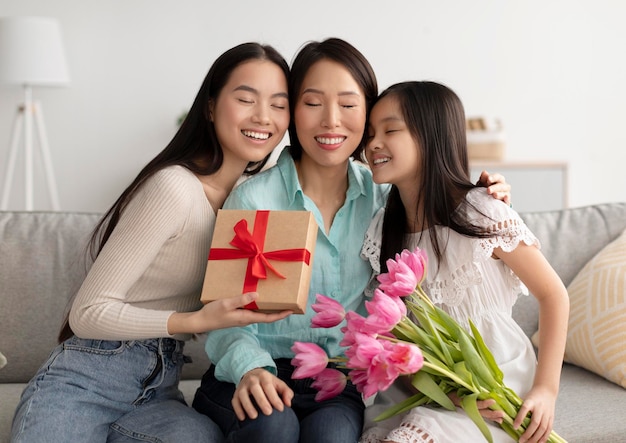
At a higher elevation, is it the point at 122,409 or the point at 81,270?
the point at 81,270

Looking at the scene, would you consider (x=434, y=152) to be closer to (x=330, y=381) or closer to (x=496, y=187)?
A: (x=496, y=187)

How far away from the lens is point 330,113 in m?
1.68

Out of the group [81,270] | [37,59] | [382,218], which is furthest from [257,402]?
[37,59]

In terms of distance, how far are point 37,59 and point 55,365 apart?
2800 mm

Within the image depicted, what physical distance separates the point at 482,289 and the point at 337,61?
23.7 inches

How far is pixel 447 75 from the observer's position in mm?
4758

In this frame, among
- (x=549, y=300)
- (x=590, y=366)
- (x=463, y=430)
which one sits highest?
(x=549, y=300)

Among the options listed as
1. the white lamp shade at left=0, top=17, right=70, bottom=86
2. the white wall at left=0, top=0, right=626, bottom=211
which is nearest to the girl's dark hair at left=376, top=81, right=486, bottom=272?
the white lamp shade at left=0, top=17, right=70, bottom=86

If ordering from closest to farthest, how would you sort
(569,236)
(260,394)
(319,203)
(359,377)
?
(359,377) < (260,394) < (319,203) < (569,236)

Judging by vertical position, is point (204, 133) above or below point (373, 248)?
above

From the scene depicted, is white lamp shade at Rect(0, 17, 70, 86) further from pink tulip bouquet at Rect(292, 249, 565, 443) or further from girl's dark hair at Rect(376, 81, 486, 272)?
pink tulip bouquet at Rect(292, 249, 565, 443)

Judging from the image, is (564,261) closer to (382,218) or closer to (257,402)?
(382,218)

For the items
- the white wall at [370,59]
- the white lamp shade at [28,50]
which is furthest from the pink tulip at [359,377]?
the white wall at [370,59]

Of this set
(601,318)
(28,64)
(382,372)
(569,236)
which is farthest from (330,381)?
(28,64)
